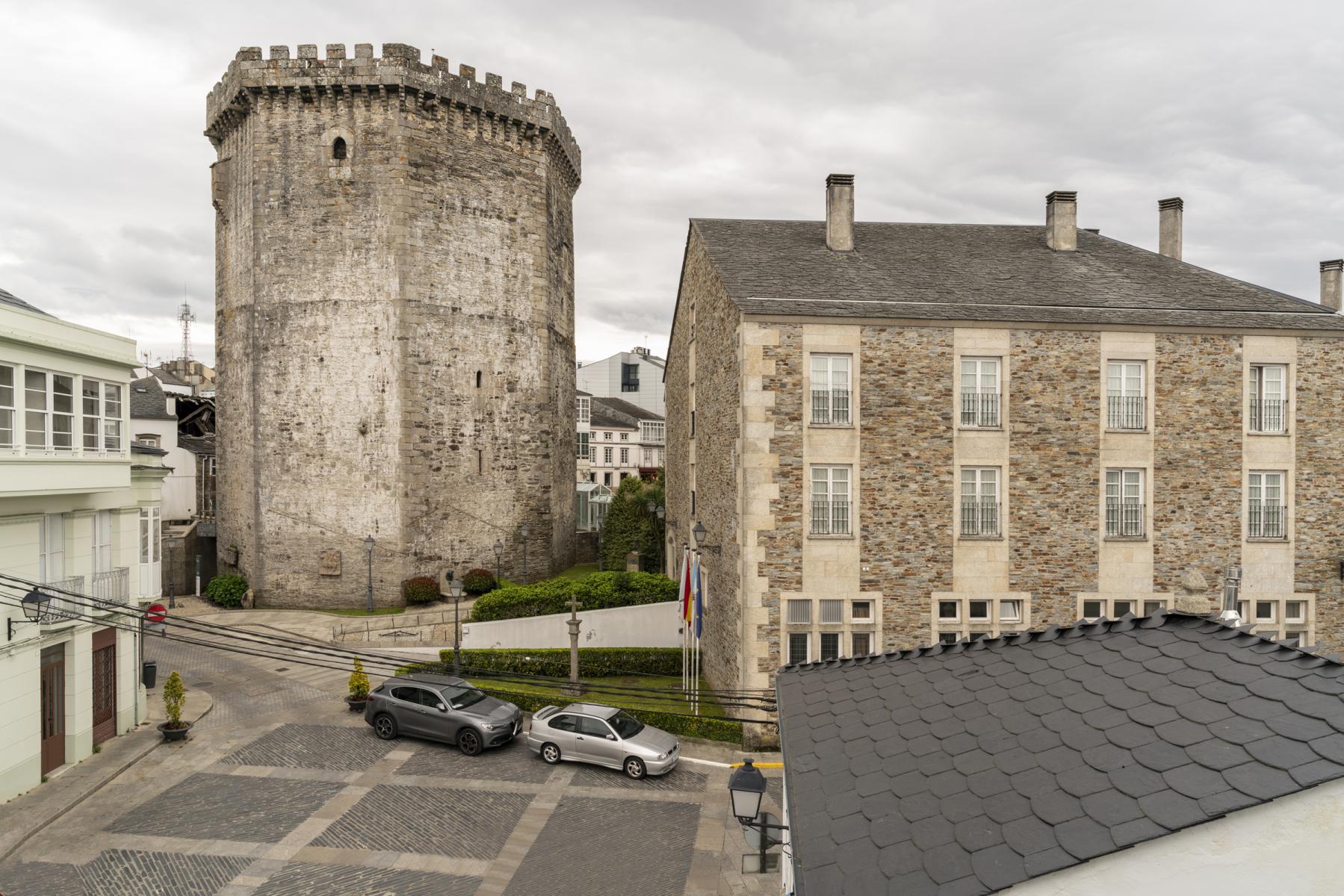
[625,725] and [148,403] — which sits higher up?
[148,403]

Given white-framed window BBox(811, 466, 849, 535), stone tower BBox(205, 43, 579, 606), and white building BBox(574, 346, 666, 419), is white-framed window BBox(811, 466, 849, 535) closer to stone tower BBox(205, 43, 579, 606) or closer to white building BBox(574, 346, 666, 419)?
stone tower BBox(205, 43, 579, 606)

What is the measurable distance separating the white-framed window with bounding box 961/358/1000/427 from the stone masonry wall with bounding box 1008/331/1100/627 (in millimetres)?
481

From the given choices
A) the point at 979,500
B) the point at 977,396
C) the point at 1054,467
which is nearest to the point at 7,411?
the point at 977,396

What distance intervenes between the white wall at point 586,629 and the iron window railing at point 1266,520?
57.5ft

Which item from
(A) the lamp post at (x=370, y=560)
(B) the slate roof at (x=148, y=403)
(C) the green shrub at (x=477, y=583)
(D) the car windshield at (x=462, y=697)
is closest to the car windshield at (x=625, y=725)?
A: (D) the car windshield at (x=462, y=697)

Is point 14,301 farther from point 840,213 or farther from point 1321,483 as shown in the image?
point 1321,483

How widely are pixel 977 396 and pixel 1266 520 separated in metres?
8.35

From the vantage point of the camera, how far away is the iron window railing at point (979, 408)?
19.2m

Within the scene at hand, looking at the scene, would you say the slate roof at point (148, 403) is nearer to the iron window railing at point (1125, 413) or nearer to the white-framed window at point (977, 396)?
the white-framed window at point (977, 396)

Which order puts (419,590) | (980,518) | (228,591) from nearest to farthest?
1. (980,518)
2. (419,590)
3. (228,591)

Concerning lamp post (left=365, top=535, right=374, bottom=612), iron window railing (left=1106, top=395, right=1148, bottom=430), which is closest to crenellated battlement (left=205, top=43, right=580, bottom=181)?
lamp post (left=365, top=535, right=374, bottom=612)

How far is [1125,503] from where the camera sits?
19.4 m

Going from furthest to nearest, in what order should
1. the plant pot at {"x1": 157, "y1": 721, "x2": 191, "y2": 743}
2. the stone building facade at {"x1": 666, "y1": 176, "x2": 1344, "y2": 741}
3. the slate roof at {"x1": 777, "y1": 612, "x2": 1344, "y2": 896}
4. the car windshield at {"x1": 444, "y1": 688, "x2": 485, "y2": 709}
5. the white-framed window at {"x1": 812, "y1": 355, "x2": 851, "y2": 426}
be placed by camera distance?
the white-framed window at {"x1": 812, "y1": 355, "x2": 851, "y2": 426} → the stone building facade at {"x1": 666, "y1": 176, "x2": 1344, "y2": 741} → the plant pot at {"x1": 157, "y1": 721, "x2": 191, "y2": 743} → the car windshield at {"x1": 444, "y1": 688, "x2": 485, "y2": 709} → the slate roof at {"x1": 777, "y1": 612, "x2": 1344, "y2": 896}

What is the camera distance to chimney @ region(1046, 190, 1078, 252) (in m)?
23.3
